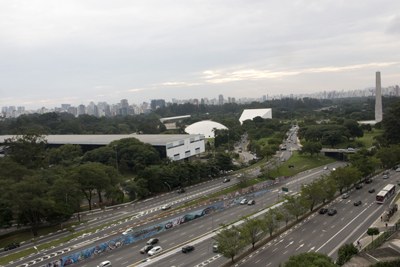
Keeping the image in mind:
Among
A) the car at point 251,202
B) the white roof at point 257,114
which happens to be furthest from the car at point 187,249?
the white roof at point 257,114

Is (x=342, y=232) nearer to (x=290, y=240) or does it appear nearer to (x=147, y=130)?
(x=290, y=240)

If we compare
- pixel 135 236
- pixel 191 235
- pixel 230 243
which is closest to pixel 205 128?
pixel 191 235

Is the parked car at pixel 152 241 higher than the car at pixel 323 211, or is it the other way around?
the parked car at pixel 152 241

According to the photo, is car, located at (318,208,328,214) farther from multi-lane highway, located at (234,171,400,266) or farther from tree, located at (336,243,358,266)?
tree, located at (336,243,358,266)

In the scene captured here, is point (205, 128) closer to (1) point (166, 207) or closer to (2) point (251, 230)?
(1) point (166, 207)

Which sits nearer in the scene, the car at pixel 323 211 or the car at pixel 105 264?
the car at pixel 105 264

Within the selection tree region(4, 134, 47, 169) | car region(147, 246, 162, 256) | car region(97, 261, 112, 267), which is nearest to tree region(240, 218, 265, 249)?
car region(147, 246, 162, 256)

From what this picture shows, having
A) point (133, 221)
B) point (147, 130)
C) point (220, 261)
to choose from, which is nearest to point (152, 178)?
point (133, 221)

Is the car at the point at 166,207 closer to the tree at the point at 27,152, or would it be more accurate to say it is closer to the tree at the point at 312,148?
the tree at the point at 27,152

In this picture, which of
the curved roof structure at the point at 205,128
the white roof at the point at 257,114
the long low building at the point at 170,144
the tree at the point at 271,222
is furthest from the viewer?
the white roof at the point at 257,114
